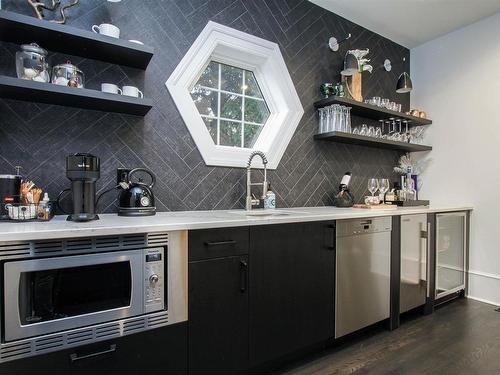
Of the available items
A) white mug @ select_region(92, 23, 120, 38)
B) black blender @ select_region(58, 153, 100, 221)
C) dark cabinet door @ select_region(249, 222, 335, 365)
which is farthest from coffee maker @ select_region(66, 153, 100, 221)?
dark cabinet door @ select_region(249, 222, 335, 365)

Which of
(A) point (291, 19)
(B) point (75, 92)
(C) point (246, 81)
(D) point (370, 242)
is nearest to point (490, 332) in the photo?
(D) point (370, 242)

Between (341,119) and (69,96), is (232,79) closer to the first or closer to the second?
(341,119)

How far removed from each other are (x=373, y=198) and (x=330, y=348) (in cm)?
140

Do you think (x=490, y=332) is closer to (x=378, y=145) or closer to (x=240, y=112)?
(x=378, y=145)

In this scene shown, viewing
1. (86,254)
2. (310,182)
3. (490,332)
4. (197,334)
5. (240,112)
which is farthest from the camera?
(310,182)

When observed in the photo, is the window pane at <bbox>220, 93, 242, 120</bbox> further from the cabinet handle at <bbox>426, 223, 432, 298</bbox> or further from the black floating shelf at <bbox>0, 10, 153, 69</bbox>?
the cabinet handle at <bbox>426, 223, 432, 298</bbox>

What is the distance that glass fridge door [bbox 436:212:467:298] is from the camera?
2.82m

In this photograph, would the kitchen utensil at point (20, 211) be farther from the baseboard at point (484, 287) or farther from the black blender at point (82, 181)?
the baseboard at point (484, 287)

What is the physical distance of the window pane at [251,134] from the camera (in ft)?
8.52

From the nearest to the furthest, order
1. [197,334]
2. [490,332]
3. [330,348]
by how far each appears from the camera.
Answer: [197,334] < [330,348] < [490,332]

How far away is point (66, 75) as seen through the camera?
1596mm

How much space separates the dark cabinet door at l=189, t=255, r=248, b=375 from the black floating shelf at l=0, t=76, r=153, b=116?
98 centimetres

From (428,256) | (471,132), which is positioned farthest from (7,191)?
(471,132)

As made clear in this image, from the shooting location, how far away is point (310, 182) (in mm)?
2760
